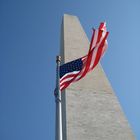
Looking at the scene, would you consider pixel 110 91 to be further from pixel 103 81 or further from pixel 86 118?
pixel 86 118

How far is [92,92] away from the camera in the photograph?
1555 cm

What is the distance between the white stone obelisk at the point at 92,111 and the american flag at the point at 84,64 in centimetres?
422

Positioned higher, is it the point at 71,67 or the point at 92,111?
the point at 71,67

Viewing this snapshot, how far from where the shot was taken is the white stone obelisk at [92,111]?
13617mm

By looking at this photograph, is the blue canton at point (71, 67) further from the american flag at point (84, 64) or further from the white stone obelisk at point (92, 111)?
the white stone obelisk at point (92, 111)

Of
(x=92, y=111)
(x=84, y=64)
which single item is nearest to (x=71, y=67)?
(x=84, y=64)

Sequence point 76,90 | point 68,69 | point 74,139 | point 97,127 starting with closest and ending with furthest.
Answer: point 68,69, point 74,139, point 97,127, point 76,90

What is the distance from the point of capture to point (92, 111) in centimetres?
1469

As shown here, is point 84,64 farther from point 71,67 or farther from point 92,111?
point 92,111

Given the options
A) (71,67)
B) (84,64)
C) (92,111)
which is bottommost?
(92,111)

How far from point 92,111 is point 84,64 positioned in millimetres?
5286

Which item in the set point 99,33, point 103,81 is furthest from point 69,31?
point 99,33

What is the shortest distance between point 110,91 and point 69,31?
4.77 meters

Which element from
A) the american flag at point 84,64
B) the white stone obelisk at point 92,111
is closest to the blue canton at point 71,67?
the american flag at point 84,64
